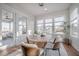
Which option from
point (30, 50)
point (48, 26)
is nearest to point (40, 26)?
point (48, 26)

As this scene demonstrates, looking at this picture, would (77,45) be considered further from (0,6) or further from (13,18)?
(0,6)

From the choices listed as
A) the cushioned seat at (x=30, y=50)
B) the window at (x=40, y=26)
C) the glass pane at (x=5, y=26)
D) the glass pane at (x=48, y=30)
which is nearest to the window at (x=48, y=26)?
the glass pane at (x=48, y=30)

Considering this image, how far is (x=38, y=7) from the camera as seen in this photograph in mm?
3115

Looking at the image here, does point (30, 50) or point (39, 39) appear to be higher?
point (39, 39)

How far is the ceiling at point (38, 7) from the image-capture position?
3.02m

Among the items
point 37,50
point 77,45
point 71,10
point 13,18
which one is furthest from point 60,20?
point 13,18

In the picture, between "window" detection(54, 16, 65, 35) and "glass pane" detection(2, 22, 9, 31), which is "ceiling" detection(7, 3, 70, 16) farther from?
"glass pane" detection(2, 22, 9, 31)

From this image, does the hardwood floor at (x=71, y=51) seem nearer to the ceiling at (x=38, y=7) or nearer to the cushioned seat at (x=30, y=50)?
the cushioned seat at (x=30, y=50)

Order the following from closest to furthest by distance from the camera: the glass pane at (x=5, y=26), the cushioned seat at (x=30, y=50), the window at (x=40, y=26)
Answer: the cushioned seat at (x=30, y=50), the glass pane at (x=5, y=26), the window at (x=40, y=26)

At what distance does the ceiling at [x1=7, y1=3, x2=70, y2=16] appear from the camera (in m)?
3.02

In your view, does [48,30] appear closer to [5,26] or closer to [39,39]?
[39,39]

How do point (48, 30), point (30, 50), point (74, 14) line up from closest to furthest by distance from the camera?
1. point (30, 50)
2. point (74, 14)
3. point (48, 30)

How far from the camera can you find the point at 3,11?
3.01m

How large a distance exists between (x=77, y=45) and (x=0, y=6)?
2.53 m
